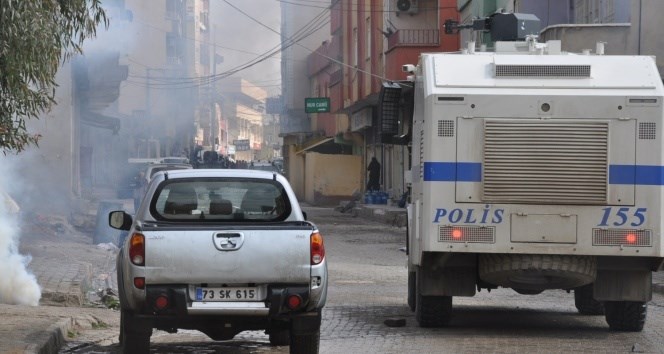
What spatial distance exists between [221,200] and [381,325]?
340cm

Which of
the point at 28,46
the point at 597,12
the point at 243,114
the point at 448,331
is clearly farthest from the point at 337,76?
the point at 243,114

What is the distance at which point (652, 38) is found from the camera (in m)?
22.9

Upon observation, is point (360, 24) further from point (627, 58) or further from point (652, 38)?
point (627, 58)

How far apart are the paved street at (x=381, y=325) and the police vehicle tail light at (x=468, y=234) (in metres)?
0.92

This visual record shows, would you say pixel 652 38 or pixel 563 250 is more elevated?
pixel 652 38

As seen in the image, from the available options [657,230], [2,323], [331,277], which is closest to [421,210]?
[657,230]

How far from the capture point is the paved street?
36.7ft

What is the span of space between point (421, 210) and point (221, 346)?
7.64 ft

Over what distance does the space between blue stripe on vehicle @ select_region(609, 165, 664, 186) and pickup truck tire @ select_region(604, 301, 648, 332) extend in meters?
1.31

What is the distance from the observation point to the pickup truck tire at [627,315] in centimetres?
1222

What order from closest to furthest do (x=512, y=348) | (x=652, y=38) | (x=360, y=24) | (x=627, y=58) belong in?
(x=512, y=348) < (x=627, y=58) < (x=652, y=38) < (x=360, y=24)

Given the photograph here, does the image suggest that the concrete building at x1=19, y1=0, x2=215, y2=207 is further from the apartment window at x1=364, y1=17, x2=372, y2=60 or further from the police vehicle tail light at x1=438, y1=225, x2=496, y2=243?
the police vehicle tail light at x1=438, y1=225, x2=496, y2=243

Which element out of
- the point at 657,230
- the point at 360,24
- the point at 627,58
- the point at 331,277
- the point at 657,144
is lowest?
the point at 331,277

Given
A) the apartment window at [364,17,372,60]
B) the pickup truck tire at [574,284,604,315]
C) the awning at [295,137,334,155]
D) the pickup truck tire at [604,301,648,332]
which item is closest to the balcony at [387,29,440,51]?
the apartment window at [364,17,372,60]
